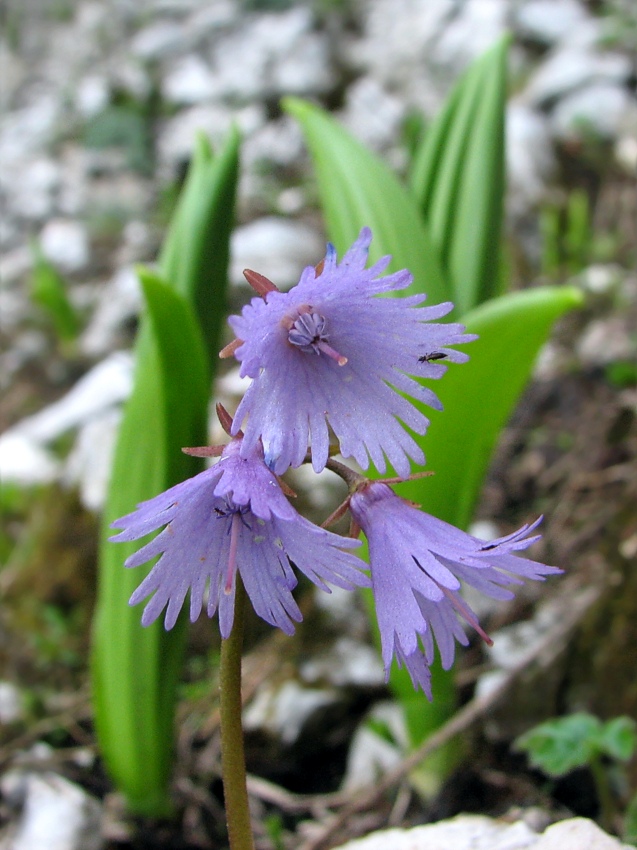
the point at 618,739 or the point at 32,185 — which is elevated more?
the point at 32,185

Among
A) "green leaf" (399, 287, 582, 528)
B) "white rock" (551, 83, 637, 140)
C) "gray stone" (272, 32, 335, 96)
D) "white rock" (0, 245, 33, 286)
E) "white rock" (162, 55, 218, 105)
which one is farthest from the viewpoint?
"white rock" (162, 55, 218, 105)

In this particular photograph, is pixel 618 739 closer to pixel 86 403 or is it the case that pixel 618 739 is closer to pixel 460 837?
pixel 460 837

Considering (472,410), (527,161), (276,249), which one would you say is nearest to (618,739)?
(472,410)

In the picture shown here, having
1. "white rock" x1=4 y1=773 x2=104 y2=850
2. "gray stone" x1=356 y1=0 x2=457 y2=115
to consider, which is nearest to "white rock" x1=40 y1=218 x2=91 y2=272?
"gray stone" x1=356 y1=0 x2=457 y2=115

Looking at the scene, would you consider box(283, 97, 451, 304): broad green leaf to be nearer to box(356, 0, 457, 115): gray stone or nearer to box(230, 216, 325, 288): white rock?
box(230, 216, 325, 288): white rock

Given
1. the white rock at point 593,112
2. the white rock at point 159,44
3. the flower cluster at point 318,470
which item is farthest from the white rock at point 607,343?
the white rock at point 159,44

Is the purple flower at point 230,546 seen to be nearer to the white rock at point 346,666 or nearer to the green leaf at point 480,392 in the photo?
the green leaf at point 480,392

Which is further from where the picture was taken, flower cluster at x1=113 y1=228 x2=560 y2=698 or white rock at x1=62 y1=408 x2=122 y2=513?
white rock at x1=62 y1=408 x2=122 y2=513
